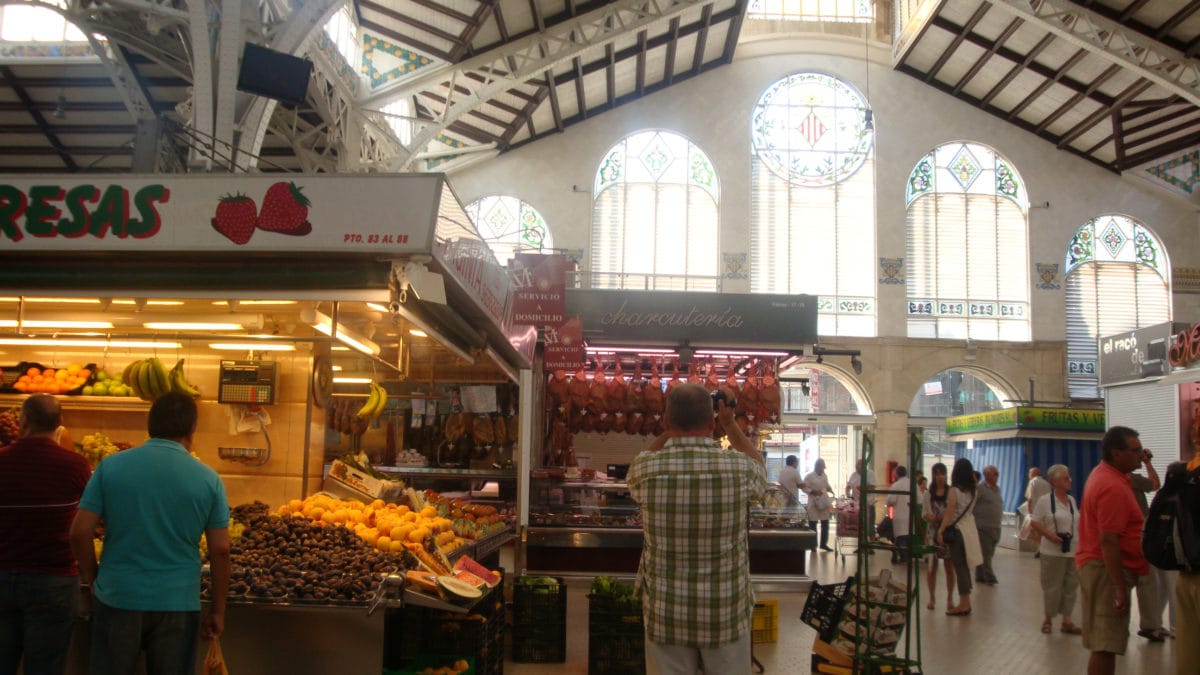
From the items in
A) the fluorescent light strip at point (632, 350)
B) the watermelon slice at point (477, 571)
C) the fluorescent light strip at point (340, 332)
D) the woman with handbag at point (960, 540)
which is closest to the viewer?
the fluorescent light strip at point (340, 332)

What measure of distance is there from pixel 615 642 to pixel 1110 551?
8.14ft

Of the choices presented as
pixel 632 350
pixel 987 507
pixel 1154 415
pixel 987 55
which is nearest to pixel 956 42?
pixel 987 55

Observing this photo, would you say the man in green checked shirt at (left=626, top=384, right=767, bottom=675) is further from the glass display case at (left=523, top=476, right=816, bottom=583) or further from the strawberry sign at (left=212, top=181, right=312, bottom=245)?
the glass display case at (left=523, top=476, right=816, bottom=583)

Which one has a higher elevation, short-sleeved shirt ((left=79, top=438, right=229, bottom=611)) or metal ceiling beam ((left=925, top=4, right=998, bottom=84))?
metal ceiling beam ((left=925, top=4, right=998, bottom=84))

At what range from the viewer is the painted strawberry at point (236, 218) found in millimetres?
3830

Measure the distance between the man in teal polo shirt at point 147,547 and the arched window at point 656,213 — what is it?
16762 mm

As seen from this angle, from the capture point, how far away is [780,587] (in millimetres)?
8766

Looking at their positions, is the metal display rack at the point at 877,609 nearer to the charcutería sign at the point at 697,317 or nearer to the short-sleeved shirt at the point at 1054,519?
the short-sleeved shirt at the point at 1054,519

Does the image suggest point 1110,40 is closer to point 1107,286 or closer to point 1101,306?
point 1107,286

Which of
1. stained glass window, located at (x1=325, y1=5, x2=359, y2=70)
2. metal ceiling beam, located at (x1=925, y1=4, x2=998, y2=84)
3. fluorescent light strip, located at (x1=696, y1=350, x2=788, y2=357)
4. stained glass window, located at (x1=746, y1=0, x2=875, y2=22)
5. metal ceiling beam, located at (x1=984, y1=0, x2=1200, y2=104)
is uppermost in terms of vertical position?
stained glass window, located at (x1=746, y1=0, x2=875, y2=22)

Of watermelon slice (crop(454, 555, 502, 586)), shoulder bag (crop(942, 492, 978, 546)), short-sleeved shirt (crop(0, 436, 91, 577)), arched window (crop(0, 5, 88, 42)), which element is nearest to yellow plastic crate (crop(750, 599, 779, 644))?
watermelon slice (crop(454, 555, 502, 586))

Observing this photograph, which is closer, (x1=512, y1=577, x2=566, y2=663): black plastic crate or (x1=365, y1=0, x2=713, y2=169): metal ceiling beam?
(x1=512, y1=577, x2=566, y2=663): black plastic crate

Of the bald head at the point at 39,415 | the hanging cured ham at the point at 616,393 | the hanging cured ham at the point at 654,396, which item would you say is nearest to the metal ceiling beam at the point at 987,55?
the hanging cured ham at the point at 654,396

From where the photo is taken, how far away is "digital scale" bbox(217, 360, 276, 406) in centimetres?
565
